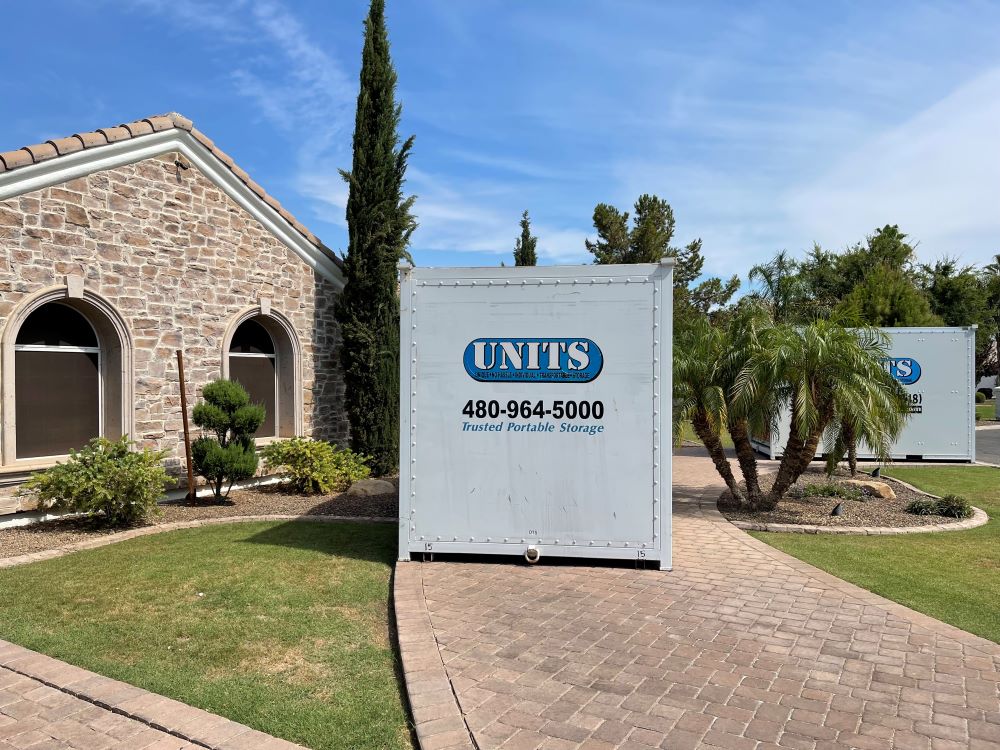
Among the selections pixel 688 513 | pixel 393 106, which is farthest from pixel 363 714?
pixel 393 106

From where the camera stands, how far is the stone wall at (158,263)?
8.90 metres

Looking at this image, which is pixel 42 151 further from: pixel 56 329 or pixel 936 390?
pixel 936 390

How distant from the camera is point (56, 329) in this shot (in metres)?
9.48

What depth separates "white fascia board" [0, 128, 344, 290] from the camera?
28.7 feet

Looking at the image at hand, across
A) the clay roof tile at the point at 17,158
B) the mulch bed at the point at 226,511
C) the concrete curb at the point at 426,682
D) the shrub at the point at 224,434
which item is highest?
the clay roof tile at the point at 17,158

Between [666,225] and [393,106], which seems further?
[666,225]

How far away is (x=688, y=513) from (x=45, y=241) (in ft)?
31.9

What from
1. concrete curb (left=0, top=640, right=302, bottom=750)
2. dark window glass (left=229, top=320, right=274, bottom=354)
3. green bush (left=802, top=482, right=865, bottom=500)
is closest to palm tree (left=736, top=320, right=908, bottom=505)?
green bush (left=802, top=482, right=865, bottom=500)

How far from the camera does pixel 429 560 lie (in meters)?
6.84

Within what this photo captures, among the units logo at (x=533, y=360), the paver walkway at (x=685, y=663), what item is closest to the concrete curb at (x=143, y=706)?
the paver walkway at (x=685, y=663)

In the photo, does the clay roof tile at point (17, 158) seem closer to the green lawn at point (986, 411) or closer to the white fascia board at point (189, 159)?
the white fascia board at point (189, 159)

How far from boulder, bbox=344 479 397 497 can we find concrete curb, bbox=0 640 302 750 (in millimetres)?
6614

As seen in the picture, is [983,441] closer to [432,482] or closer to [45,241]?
[432,482]

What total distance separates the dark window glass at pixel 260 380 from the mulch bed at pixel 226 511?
4.64ft
